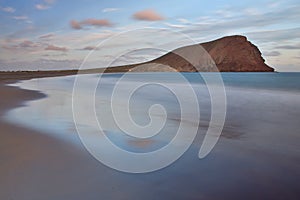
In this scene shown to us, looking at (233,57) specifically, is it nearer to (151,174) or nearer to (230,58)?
(230,58)

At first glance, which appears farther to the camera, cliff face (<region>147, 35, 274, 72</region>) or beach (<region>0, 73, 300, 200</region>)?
cliff face (<region>147, 35, 274, 72</region>)

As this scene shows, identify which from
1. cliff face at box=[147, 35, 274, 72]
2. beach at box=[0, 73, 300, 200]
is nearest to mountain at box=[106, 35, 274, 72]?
cliff face at box=[147, 35, 274, 72]

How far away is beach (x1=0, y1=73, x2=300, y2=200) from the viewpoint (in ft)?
11.2

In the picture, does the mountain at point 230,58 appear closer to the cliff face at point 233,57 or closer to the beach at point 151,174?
the cliff face at point 233,57

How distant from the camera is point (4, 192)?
3316 millimetres

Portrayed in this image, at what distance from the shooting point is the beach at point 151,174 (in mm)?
3422

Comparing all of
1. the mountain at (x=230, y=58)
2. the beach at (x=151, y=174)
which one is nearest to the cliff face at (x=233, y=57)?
the mountain at (x=230, y=58)

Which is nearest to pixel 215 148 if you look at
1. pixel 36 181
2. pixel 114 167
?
pixel 114 167

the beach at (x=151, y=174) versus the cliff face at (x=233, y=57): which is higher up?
the cliff face at (x=233, y=57)

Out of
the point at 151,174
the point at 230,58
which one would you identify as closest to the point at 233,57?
the point at 230,58

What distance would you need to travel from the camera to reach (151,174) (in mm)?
4121

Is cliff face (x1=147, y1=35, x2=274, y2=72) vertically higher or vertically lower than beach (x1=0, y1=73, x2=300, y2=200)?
higher

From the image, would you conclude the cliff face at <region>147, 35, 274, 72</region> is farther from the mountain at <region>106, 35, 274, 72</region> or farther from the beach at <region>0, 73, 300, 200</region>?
the beach at <region>0, 73, 300, 200</region>

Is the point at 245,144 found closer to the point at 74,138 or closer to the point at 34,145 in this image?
the point at 74,138
